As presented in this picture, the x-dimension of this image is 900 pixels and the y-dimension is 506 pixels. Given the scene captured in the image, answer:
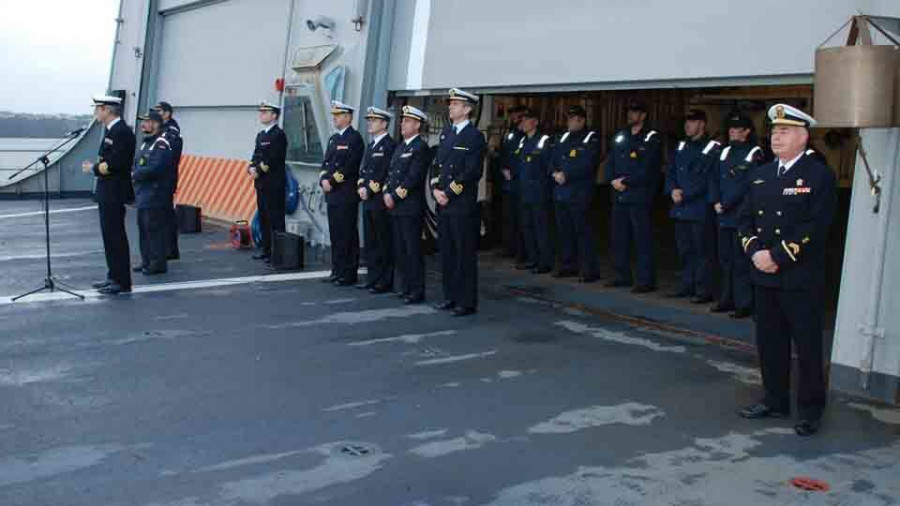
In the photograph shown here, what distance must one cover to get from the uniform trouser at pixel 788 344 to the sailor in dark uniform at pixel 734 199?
8.61 ft

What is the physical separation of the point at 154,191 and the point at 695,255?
5.68 meters

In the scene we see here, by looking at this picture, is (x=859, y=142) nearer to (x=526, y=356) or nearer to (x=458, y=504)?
(x=526, y=356)

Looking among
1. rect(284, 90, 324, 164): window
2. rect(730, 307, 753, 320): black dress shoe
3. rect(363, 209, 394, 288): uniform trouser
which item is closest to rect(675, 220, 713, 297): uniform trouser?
rect(730, 307, 753, 320): black dress shoe

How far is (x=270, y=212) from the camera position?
38.3 ft

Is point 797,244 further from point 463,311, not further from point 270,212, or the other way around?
point 270,212

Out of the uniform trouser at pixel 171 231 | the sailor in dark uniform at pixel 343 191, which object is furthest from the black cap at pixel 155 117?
the sailor in dark uniform at pixel 343 191

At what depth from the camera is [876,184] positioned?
589cm

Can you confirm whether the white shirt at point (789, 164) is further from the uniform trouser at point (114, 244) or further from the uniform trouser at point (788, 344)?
the uniform trouser at point (114, 244)

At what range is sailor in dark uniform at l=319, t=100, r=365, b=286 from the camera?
988 centimetres

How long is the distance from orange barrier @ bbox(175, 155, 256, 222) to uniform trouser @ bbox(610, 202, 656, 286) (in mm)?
6531

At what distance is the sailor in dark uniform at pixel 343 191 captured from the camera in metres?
9.88

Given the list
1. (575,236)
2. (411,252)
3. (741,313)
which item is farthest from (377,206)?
(741,313)

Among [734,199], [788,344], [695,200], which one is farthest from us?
[695,200]

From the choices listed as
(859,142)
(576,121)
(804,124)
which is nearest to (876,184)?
(859,142)
